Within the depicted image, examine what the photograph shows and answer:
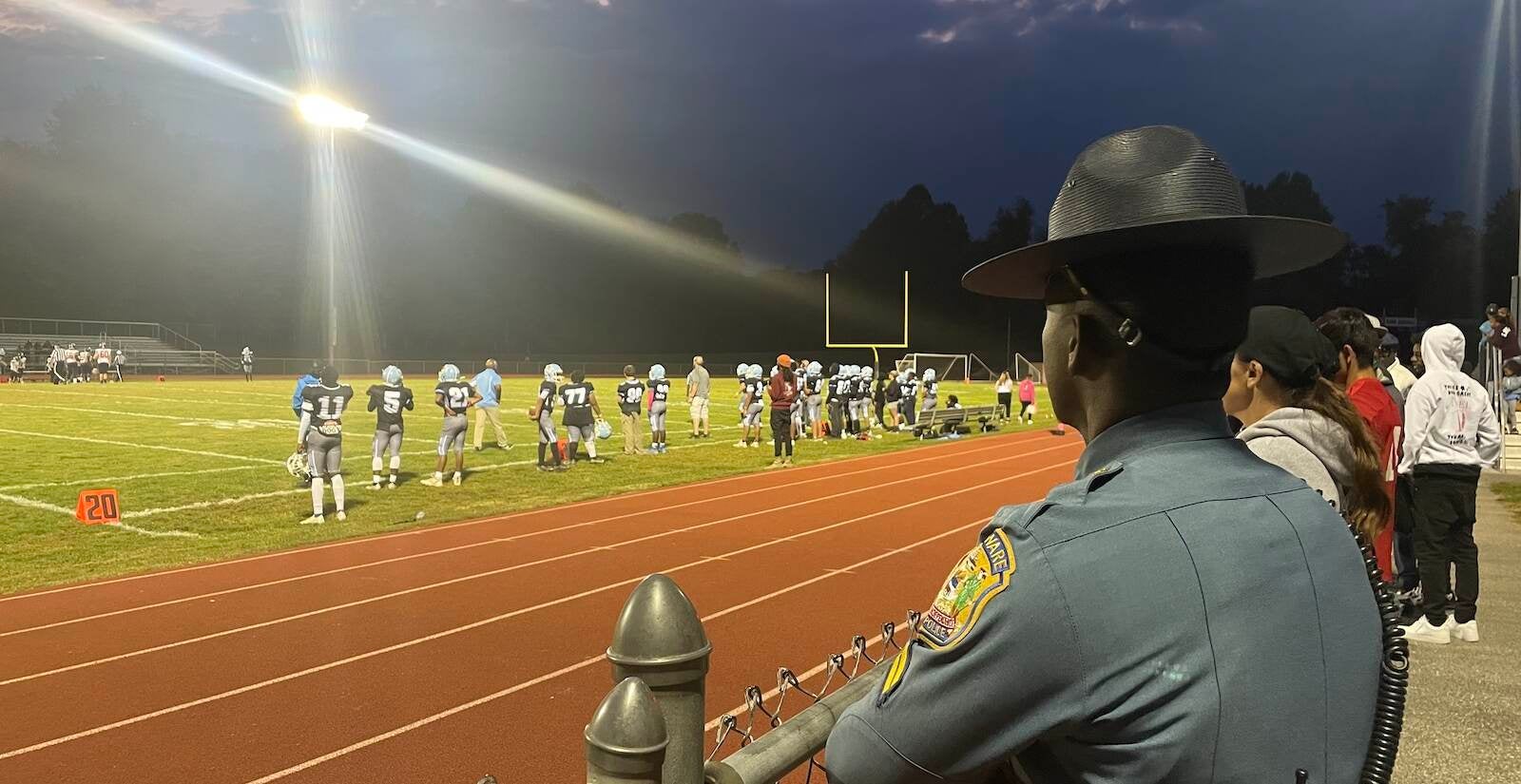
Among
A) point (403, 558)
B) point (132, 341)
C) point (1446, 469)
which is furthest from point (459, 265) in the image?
point (1446, 469)

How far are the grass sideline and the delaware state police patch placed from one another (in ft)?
34.0

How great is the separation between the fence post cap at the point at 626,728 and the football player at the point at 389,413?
44.7ft

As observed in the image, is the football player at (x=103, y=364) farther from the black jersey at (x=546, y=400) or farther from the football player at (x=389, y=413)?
the football player at (x=389, y=413)

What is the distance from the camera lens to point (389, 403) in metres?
14.0

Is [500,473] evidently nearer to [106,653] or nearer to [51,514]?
[51,514]

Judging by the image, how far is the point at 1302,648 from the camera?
3.62 ft

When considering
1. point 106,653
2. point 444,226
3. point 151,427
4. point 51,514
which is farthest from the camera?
point 444,226

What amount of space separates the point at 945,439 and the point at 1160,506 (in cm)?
2168

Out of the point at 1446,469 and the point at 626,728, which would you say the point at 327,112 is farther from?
the point at 626,728

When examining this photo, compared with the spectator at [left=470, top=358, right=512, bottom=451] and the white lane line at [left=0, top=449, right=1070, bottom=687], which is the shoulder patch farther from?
the spectator at [left=470, top=358, right=512, bottom=451]

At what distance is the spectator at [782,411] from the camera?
17141mm

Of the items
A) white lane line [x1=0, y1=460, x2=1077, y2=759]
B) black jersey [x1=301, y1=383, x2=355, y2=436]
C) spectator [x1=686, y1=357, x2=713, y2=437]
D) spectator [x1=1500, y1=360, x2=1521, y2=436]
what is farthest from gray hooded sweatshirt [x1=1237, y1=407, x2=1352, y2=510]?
spectator [x1=686, y1=357, x2=713, y2=437]

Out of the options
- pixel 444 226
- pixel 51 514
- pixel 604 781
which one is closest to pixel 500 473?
pixel 51 514

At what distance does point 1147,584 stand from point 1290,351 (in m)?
2.39
